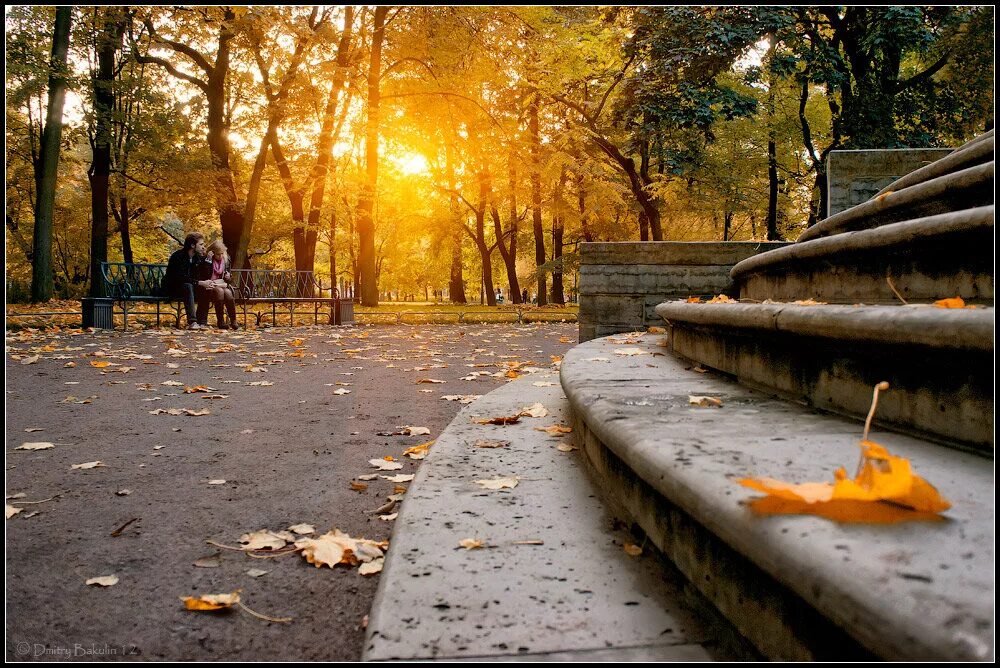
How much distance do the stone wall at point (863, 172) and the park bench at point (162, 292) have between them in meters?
10.2

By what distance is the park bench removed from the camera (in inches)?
441

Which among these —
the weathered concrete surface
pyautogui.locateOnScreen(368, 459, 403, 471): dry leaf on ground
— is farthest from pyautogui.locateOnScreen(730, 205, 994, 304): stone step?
pyautogui.locateOnScreen(368, 459, 403, 471): dry leaf on ground

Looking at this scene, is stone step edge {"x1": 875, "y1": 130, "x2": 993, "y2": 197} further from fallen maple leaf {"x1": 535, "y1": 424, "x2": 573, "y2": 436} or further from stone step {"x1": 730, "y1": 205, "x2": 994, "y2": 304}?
fallen maple leaf {"x1": 535, "y1": 424, "x2": 573, "y2": 436}

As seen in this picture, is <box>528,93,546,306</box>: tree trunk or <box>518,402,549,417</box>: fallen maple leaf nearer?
<box>518,402,549,417</box>: fallen maple leaf

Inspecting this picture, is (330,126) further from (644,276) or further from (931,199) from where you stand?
(931,199)

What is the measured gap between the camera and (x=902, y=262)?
2.32 metres

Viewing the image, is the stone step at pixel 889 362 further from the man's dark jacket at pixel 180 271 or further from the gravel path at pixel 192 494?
the man's dark jacket at pixel 180 271

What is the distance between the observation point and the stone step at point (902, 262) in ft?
6.19

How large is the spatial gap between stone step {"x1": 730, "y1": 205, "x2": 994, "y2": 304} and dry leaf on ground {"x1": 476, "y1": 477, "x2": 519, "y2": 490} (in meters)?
1.54

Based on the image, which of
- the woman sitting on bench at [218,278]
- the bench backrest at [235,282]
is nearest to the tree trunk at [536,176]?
the bench backrest at [235,282]

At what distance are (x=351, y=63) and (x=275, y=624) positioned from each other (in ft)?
58.1

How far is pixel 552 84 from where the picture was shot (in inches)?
642

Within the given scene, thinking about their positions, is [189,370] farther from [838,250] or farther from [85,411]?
[838,250]

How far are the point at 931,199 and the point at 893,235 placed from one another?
75 cm
